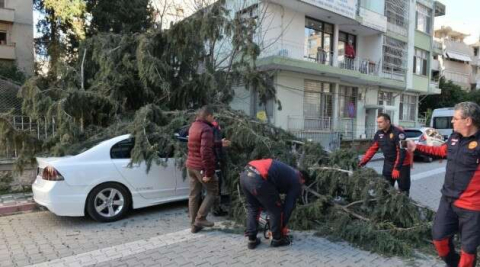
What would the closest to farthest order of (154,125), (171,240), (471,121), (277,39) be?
(471,121) < (171,240) < (154,125) < (277,39)

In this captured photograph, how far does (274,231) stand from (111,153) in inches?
117

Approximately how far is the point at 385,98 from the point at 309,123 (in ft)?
29.9

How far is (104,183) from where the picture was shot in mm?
5676

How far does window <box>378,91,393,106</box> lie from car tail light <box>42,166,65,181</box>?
21948mm

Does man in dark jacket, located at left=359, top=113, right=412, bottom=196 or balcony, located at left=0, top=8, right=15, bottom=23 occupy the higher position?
balcony, located at left=0, top=8, right=15, bottom=23

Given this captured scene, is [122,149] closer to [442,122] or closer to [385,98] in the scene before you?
[442,122]

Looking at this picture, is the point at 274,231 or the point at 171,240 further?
the point at 171,240

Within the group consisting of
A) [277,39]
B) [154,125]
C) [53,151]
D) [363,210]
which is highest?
[277,39]

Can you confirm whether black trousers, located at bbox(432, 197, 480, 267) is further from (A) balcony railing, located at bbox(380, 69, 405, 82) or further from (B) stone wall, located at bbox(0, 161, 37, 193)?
(A) balcony railing, located at bbox(380, 69, 405, 82)

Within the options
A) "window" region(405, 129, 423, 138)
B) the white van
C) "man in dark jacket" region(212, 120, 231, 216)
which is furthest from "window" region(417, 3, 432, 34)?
"man in dark jacket" region(212, 120, 231, 216)

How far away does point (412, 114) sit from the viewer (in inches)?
1107

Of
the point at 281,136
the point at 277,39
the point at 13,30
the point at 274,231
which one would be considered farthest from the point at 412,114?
the point at 13,30

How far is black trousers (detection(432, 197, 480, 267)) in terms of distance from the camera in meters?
3.28

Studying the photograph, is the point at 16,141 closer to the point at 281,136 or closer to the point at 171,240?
the point at 171,240
